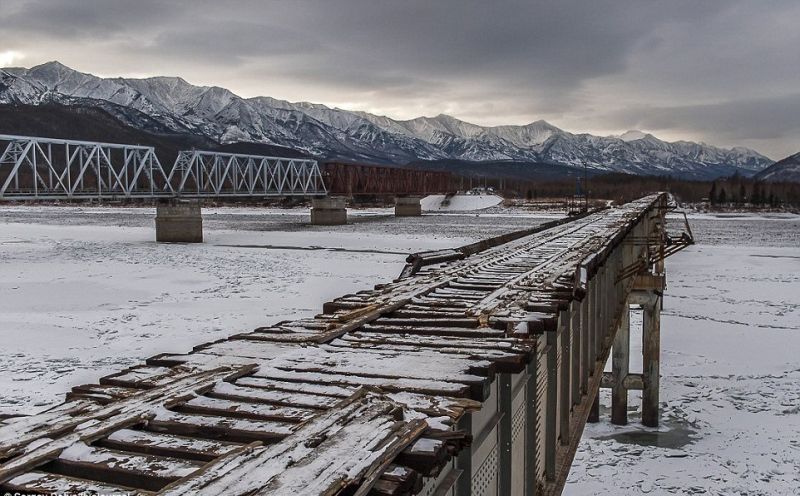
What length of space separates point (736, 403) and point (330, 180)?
8780 cm

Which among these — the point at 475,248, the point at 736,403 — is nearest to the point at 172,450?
the point at 475,248

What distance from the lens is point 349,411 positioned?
4.90 m

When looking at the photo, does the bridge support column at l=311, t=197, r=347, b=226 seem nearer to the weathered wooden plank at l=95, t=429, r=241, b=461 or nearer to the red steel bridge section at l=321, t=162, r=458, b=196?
the red steel bridge section at l=321, t=162, r=458, b=196

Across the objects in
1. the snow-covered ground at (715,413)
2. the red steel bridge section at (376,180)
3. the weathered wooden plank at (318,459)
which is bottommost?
the snow-covered ground at (715,413)

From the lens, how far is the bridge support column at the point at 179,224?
189 ft

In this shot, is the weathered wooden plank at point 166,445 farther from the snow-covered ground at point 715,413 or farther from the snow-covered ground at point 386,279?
the snow-covered ground at point 715,413

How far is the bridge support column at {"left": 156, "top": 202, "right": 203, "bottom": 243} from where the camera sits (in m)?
57.7

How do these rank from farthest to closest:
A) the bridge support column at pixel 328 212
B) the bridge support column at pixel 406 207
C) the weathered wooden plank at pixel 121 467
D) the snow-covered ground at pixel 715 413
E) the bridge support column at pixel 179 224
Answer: the bridge support column at pixel 406 207 → the bridge support column at pixel 328 212 → the bridge support column at pixel 179 224 → the snow-covered ground at pixel 715 413 → the weathered wooden plank at pixel 121 467

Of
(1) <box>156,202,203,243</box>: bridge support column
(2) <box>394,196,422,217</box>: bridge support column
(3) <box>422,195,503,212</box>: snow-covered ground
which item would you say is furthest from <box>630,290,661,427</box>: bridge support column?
(3) <box>422,195,503,212</box>: snow-covered ground

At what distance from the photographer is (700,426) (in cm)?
1706

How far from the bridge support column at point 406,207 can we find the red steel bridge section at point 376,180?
222cm

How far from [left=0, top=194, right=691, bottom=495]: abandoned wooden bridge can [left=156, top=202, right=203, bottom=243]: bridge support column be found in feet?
164

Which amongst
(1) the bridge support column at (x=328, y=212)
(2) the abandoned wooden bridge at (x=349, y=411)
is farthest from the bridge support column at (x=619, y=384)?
(1) the bridge support column at (x=328, y=212)

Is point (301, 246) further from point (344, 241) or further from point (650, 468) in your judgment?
point (650, 468)
